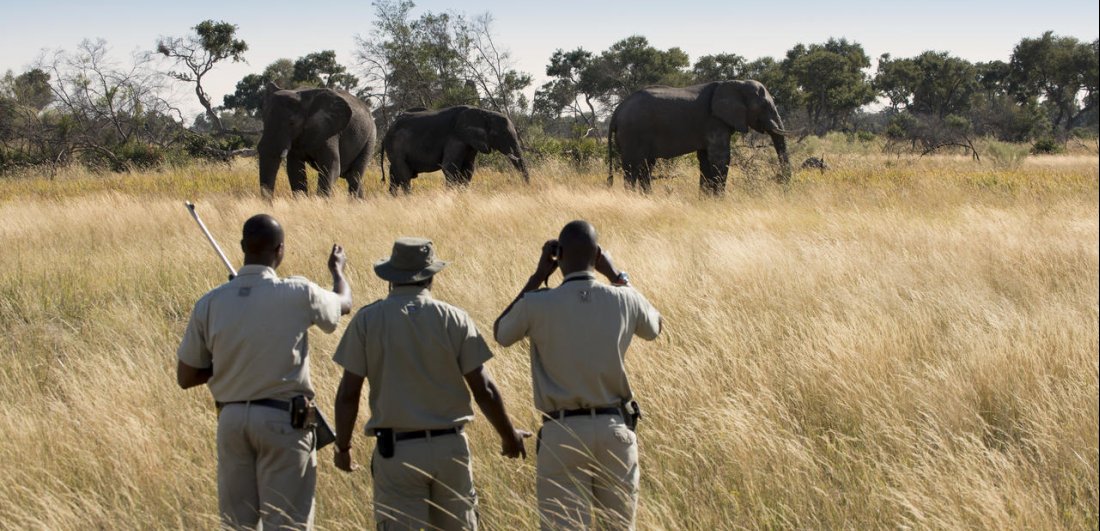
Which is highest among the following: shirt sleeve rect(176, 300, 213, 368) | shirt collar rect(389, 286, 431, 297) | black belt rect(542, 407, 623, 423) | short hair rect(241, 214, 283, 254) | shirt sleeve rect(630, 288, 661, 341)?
short hair rect(241, 214, 283, 254)

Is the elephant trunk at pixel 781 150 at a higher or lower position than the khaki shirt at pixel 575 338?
lower

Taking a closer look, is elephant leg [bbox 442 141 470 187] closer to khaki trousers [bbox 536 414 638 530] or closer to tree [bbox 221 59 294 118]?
khaki trousers [bbox 536 414 638 530]

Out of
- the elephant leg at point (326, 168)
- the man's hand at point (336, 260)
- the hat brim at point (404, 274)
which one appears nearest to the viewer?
the hat brim at point (404, 274)

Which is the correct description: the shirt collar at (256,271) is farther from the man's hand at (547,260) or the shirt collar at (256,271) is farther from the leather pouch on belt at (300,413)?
the man's hand at (547,260)

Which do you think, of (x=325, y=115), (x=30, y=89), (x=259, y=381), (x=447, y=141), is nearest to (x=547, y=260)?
(x=259, y=381)

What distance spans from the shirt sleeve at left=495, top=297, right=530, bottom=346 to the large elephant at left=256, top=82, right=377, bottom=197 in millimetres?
13306

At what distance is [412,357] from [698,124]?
13.9 meters

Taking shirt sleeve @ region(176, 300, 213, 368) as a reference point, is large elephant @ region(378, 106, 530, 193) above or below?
below

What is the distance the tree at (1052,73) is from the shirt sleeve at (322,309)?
43134 millimetres

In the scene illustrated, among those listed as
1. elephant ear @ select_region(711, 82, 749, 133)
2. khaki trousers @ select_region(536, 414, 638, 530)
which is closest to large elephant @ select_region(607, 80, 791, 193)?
elephant ear @ select_region(711, 82, 749, 133)

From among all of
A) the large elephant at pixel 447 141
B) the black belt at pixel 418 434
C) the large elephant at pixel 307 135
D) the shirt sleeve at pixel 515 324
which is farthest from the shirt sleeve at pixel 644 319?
the large elephant at pixel 447 141

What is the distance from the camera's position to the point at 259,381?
165 inches

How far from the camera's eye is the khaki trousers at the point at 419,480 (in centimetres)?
402

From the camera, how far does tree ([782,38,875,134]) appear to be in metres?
52.3
